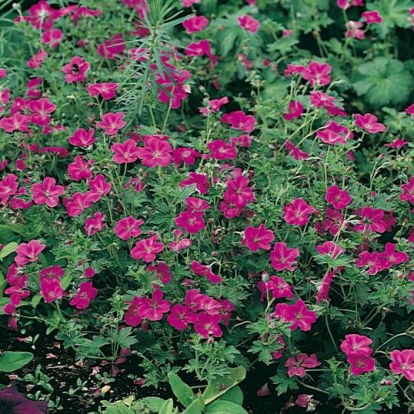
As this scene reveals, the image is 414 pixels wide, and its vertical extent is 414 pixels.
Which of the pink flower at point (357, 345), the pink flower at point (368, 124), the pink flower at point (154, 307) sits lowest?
the pink flower at point (357, 345)

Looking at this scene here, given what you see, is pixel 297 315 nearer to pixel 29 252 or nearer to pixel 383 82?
pixel 29 252

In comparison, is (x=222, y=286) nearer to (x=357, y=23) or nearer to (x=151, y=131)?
(x=151, y=131)

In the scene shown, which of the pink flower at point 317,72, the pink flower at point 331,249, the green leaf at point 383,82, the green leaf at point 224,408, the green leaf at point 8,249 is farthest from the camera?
the green leaf at point 383,82

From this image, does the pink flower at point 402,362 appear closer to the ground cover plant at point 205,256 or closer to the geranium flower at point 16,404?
the ground cover plant at point 205,256

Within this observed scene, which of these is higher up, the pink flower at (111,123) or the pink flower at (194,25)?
the pink flower at (111,123)

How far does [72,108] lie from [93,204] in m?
0.69

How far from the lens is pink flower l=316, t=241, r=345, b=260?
287 cm

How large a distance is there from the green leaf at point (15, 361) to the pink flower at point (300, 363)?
2.70 feet

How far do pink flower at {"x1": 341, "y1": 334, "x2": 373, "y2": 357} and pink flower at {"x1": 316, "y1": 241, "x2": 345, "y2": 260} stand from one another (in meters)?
0.25

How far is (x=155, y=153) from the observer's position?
3.07m

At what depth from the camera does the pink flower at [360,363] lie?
2770 mm

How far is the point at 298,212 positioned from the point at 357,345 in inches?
18.4

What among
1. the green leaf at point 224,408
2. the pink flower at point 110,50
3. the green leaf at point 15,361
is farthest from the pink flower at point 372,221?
the pink flower at point 110,50

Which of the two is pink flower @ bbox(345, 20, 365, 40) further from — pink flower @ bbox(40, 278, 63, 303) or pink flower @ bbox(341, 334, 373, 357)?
pink flower @ bbox(40, 278, 63, 303)
